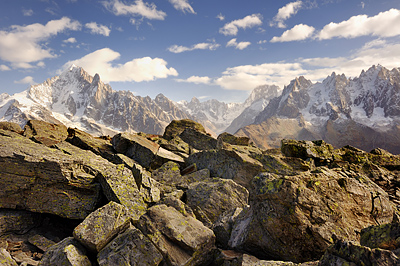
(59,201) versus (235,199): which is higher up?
(59,201)

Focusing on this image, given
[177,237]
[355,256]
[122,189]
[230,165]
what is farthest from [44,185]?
[355,256]

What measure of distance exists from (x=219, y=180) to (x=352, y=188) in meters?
8.51

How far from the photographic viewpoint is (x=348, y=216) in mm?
10969

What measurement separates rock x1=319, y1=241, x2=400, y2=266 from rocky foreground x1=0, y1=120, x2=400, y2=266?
0.03 meters

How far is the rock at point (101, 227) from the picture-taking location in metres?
10.1

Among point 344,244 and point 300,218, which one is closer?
point 344,244

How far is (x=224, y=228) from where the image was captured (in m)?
12.3

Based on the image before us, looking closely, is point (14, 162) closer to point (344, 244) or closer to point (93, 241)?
point (93, 241)

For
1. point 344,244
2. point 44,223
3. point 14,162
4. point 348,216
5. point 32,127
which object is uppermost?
point 32,127

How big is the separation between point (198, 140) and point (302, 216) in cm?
2189

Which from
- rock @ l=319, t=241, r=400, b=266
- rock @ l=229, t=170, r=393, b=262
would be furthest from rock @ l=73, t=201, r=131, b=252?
rock @ l=319, t=241, r=400, b=266

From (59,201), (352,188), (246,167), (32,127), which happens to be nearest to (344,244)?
(352,188)

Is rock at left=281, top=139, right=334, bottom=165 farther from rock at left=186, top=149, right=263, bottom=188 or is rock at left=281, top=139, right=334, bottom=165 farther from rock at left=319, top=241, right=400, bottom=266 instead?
rock at left=319, top=241, right=400, bottom=266

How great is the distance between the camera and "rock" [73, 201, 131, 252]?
10.1 metres
